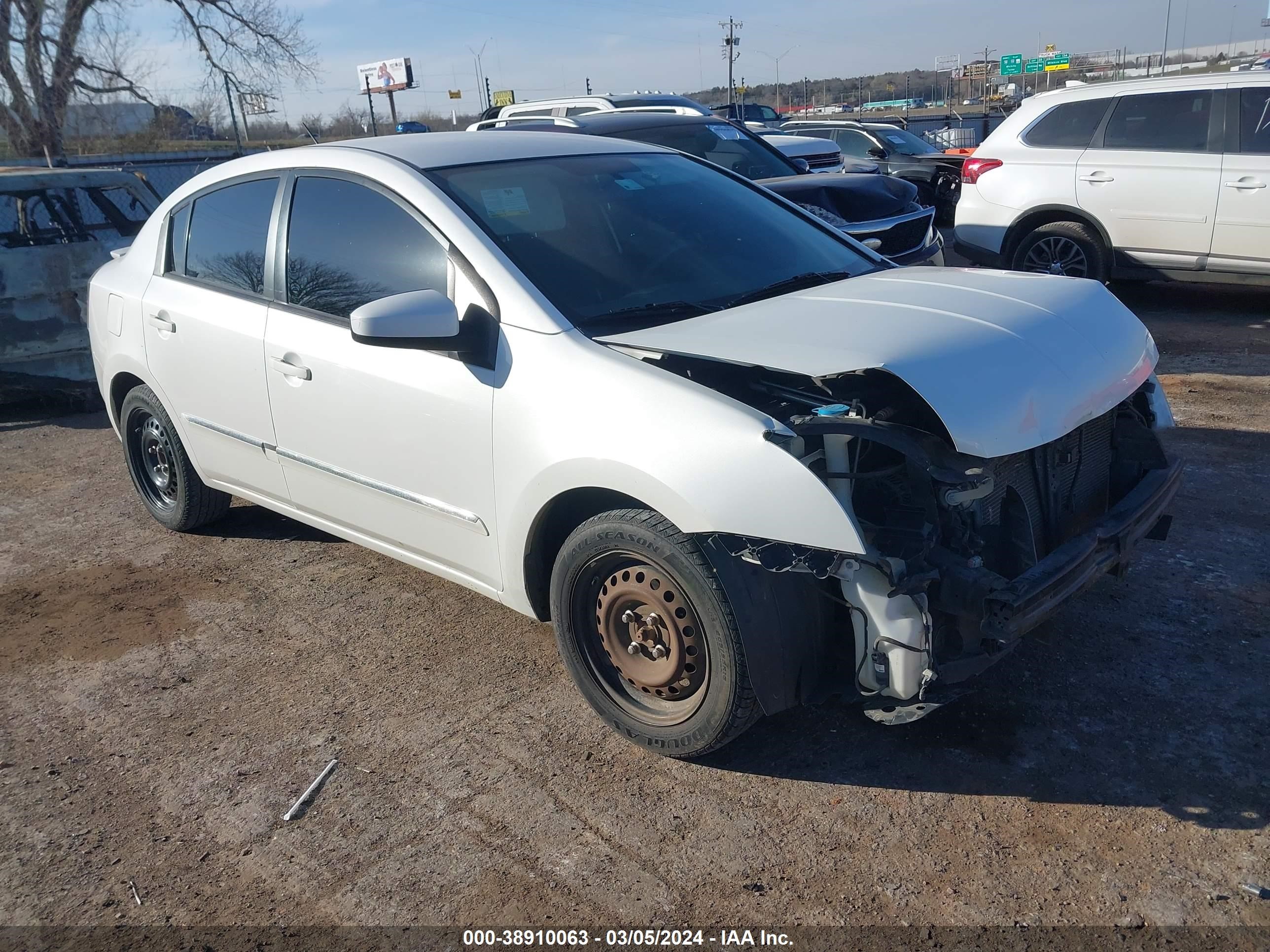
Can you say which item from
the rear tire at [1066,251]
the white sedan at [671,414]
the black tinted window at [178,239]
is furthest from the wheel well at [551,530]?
the rear tire at [1066,251]

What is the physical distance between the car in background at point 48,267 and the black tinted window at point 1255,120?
27.7 ft

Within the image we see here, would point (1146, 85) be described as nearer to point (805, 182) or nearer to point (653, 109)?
point (805, 182)

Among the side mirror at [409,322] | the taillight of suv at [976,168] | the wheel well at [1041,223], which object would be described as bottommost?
the wheel well at [1041,223]

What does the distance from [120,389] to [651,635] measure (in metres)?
3.56

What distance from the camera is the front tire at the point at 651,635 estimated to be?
280cm

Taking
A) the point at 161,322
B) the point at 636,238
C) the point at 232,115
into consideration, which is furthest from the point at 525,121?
the point at 232,115

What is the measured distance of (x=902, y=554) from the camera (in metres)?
2.67

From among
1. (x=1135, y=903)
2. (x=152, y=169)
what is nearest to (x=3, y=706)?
(x=1135, y=903)

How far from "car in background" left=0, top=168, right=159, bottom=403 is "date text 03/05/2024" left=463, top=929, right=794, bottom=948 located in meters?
6.38

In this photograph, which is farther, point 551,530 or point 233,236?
point 233,236

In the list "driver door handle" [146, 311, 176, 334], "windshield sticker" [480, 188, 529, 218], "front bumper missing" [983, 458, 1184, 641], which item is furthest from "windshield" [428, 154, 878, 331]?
"driver door handle" [146, 311, 176, 334]

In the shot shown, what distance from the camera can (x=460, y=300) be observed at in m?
3.35

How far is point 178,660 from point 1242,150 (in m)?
7.91

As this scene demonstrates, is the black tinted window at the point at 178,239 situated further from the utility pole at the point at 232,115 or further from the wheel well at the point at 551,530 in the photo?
the utility pole at the point at 232,115
